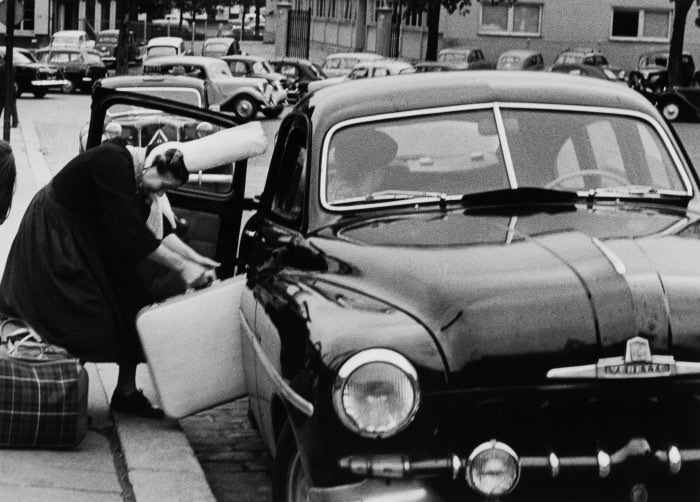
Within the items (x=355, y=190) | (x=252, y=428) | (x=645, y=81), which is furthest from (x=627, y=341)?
(x=645, y=81)

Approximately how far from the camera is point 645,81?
5084 cm

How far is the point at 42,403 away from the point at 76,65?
47.2 m

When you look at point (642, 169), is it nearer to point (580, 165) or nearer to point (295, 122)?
point (580, 165)

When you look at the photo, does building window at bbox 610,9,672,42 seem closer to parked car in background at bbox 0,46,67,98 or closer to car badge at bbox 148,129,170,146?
parked car in background at bbox 0,46,67,98

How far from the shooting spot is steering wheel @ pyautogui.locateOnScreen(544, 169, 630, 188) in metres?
5.91

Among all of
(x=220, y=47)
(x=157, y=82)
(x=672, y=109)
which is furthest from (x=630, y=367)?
(x=220, y=47)

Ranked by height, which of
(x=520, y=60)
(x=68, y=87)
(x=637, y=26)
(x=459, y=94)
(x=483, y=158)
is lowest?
(x=68, y=87)

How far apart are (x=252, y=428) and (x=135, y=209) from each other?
1405mm

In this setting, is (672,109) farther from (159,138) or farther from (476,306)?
(476,306)

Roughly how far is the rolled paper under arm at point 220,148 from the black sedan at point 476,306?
600mm

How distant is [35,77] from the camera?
46500 millimetres

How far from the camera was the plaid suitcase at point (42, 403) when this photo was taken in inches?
247

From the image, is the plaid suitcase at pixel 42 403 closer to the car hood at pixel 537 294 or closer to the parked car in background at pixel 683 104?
the car hood at pixel 537 294

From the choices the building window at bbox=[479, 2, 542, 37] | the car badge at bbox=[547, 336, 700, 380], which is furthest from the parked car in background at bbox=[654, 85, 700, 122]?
the car badge at bbox=[547, 336, 700, 380]
